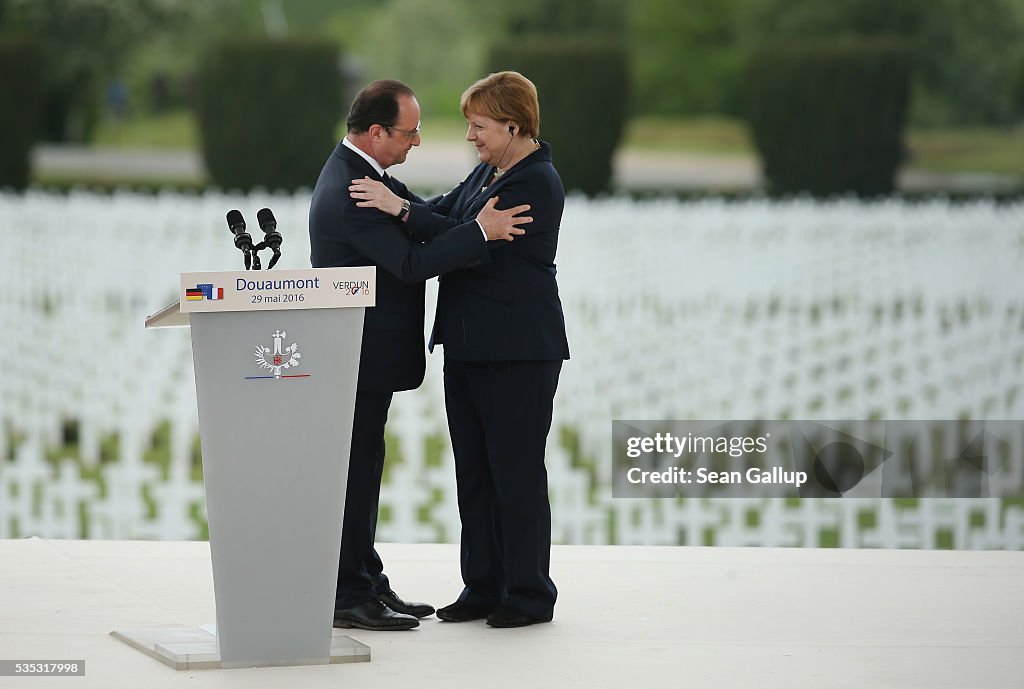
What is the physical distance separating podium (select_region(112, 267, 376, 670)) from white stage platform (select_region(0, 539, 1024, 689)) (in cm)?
15

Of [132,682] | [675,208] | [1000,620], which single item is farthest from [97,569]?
[675,208]

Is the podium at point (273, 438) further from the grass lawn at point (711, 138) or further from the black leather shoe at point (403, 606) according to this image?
the grass lawn at point (711, 138)

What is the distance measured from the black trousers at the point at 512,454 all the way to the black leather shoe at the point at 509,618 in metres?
0.02

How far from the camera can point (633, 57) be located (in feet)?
84.4

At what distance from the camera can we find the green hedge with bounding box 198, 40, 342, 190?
18.4 metres

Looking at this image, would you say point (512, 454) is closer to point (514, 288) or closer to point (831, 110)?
point (514, 288)

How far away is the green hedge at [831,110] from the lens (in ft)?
60.5

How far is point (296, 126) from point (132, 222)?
8.92 meters

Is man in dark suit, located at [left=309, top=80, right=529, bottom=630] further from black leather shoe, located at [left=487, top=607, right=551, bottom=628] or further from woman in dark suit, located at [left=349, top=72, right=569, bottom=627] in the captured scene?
black leather shoe, located at [left=487, top=607, right=551, bottom=628]

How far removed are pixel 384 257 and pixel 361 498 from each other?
692 millimetres

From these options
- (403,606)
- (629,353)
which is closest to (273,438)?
(403,606)

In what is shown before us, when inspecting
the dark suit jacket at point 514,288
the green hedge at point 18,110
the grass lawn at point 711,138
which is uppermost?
the grass lawn at point 711,138

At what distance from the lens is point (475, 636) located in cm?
384

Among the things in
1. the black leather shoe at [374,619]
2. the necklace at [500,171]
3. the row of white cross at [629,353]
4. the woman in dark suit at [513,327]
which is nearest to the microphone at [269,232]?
the woman in dark suit at [513,327]
